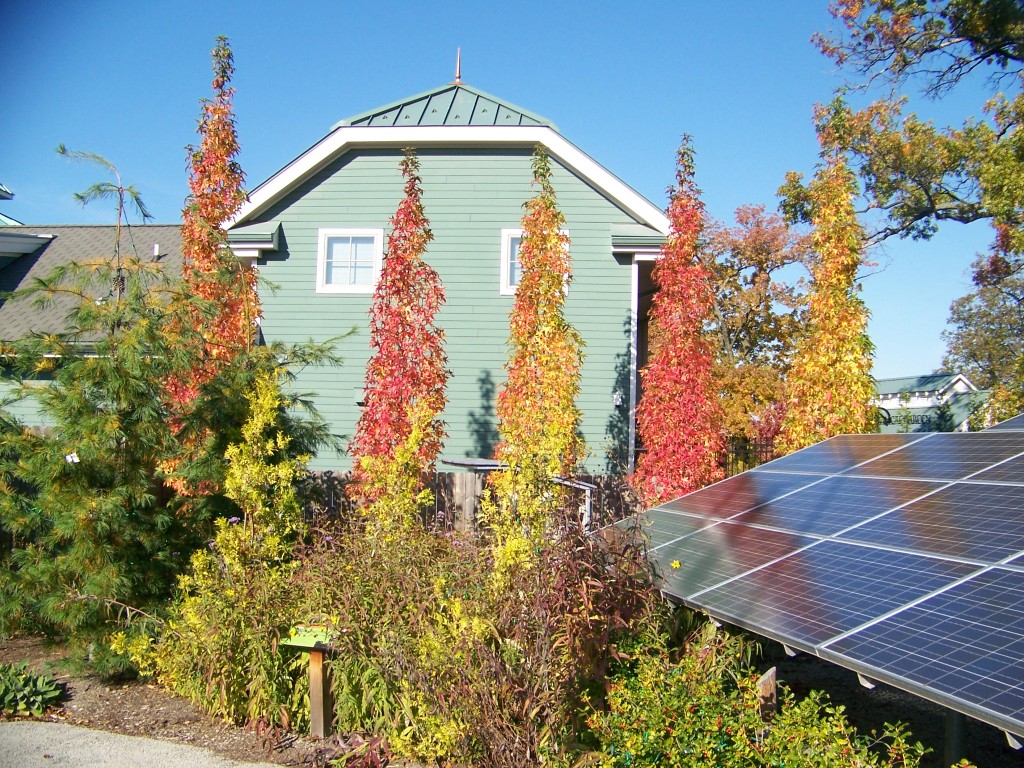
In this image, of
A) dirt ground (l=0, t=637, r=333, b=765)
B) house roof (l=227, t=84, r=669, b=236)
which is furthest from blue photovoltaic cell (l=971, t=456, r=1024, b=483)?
house roof (l=227, t=84, r=669, b=236)

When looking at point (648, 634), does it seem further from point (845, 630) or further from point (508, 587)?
point (845, 630)

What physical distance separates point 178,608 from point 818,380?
25.1ft

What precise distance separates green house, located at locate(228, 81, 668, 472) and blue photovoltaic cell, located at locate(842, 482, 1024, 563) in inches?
339

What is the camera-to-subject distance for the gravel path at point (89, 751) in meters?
5.44

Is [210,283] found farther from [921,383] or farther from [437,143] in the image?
[921,383]

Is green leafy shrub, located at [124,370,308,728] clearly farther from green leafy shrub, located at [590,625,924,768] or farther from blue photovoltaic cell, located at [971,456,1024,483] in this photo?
blue photovoltaic cell, located at [971,456,1024,483]

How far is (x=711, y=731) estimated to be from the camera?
12.6 ft

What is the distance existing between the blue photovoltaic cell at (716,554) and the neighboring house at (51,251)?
1467 centimetres

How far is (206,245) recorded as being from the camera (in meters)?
10.6

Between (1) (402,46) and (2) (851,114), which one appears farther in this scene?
(2) (851,114)

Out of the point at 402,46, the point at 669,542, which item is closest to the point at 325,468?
the point at 402,46

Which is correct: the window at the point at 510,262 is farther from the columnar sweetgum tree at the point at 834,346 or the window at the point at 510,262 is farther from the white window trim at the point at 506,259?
the columnar sweetgum tree at the point at 834,346

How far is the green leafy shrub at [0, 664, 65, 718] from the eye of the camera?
20.7 ft

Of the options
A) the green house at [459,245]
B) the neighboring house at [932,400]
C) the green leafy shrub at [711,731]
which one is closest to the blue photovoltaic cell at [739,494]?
the green leafy shrub at [711,731]
